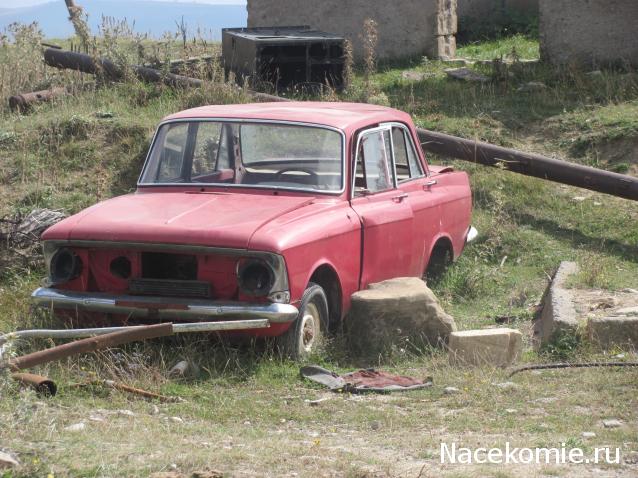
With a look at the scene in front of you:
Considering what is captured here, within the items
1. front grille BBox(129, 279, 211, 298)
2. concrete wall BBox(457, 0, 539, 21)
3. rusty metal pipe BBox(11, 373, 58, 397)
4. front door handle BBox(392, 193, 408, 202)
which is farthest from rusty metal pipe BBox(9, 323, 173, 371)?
concrete wall BBox(457, 0, 539, 21)

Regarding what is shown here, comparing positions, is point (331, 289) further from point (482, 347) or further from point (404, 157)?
point (404, 157)

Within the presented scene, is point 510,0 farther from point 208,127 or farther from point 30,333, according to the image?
point 30,333

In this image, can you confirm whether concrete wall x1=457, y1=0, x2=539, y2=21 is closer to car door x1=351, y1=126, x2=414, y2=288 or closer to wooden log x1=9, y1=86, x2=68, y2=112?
wooden log x1=9, y1=86, x2=68, y2=112

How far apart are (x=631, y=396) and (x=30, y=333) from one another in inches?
137

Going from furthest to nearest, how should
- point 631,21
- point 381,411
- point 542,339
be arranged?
point 631,21 < point 542,339 < point 381,411

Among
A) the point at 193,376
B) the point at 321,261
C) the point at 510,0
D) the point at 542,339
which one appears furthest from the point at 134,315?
the point at 510,0

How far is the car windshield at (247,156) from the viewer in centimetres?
757

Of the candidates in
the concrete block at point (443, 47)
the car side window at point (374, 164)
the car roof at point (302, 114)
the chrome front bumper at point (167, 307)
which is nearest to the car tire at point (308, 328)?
the chrome front bumper at point (167, 307)

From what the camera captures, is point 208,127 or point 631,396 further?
point 208,127

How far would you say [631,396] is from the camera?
587cm

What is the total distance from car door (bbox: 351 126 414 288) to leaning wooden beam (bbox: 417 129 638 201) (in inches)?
121

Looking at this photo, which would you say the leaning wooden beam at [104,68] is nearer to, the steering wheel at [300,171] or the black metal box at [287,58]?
the black metal box at [287,58]

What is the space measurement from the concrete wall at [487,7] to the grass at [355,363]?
208 inches

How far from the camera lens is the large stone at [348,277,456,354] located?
709 cm
